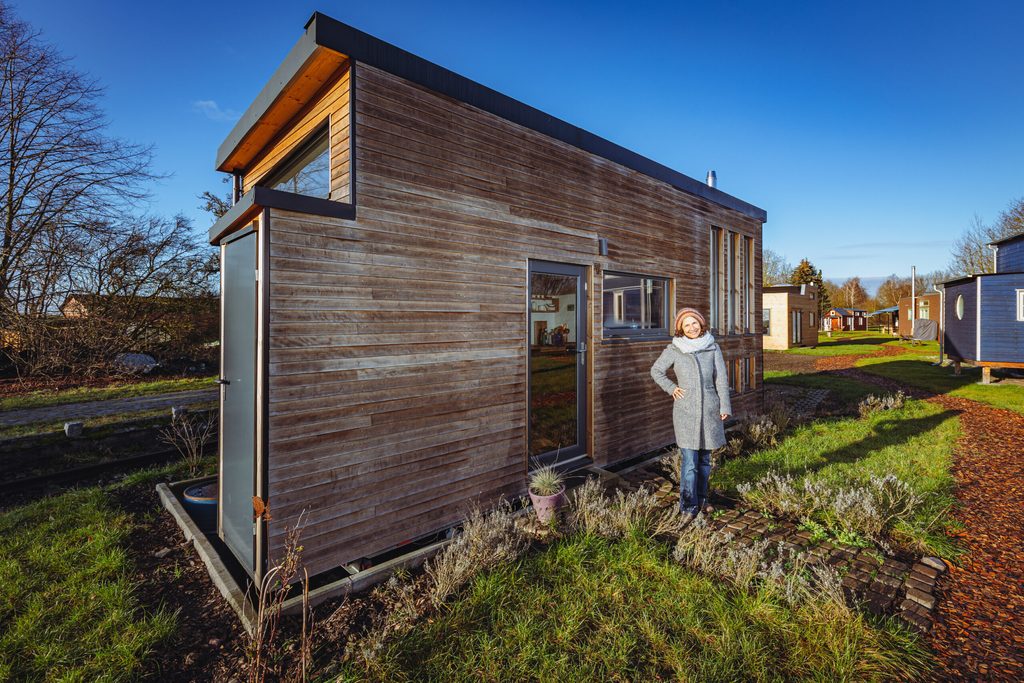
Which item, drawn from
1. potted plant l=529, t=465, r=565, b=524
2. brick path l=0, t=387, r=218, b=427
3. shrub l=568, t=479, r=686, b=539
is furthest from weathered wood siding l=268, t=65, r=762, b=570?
brick path l=0, t=387, r=218, b=427

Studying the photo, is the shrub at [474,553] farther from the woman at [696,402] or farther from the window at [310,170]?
the window at [310,170]

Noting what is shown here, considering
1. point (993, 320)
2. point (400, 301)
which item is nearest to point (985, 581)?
point (400, 301)

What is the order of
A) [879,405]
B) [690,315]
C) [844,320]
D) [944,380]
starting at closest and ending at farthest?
[690,315] < [879,405] < [944,380] < [844,320]

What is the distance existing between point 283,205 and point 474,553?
112 inches

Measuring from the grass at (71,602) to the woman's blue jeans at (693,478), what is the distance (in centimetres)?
412

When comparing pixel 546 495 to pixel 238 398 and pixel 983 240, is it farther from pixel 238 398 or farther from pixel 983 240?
pixel 983 240

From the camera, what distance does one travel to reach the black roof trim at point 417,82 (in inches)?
131

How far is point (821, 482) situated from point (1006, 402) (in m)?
9.79

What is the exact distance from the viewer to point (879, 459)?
5.82 meters

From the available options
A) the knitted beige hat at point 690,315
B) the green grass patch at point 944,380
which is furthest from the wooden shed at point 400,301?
the green grass patch at point 944,380

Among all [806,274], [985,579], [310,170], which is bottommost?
[985,579]

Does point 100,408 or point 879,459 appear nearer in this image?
point 879,459

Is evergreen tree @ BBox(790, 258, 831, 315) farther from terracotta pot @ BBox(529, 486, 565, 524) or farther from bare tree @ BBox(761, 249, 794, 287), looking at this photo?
terracotta pot @ BBox(529, 486, 565, 524)

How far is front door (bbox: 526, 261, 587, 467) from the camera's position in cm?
489
